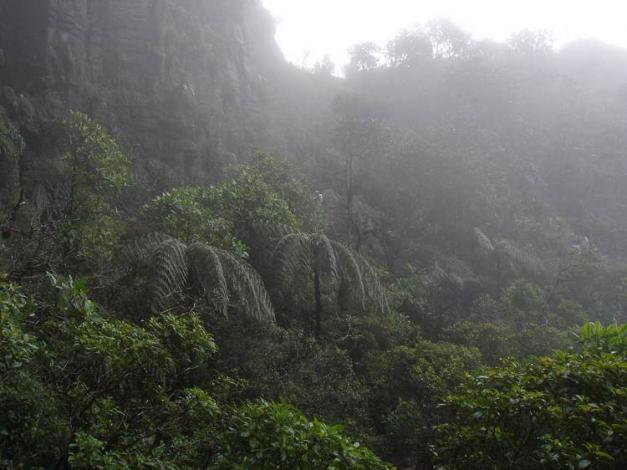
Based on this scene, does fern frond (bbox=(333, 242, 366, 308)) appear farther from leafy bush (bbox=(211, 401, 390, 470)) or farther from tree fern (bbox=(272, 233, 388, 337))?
leafy bush (bbox=(211, 401, 390, 470))

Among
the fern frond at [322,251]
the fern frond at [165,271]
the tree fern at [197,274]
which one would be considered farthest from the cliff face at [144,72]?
the fern frond at [165,271]

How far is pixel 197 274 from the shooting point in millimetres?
6367

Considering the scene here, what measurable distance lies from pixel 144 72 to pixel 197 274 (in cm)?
1237

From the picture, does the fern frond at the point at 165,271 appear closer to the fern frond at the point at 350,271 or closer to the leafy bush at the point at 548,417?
the fern frond at the point at 350,271

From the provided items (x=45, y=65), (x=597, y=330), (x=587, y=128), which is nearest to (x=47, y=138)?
(x=45, y=65)

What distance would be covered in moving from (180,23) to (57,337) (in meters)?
18.2

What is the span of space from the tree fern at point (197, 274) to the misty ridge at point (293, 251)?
0.12ft

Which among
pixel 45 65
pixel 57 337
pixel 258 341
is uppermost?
pixel 45 65

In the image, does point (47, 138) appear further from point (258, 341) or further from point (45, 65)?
point (258, 341)

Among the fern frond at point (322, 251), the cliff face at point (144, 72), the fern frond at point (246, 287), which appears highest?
the cliff face at point (144, 72)

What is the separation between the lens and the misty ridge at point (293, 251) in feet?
11.5

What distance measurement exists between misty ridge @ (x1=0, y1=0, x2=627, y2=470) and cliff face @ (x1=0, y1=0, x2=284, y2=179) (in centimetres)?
8

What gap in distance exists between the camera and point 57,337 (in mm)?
3852

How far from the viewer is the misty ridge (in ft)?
11.5
